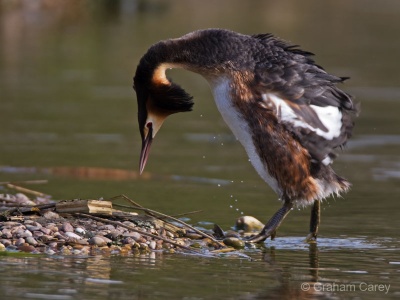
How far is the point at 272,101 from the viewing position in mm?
9766

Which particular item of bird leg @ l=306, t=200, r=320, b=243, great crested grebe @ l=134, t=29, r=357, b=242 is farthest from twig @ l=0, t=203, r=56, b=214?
bird leg @ l=306, t=200, r=320, b=243

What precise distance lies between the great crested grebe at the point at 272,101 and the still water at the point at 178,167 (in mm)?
593

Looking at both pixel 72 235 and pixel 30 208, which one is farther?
pixel 30 208

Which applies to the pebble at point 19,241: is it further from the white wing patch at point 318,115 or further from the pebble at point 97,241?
the white wing patch at point 318,115

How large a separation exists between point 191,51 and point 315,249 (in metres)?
2.12

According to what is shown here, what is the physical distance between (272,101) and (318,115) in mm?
453

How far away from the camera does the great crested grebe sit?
32.0 ft

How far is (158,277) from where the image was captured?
805 centimetres

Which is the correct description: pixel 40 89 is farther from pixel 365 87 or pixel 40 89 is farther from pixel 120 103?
pixel 365 87

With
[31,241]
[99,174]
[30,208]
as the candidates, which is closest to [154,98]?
[30,208]

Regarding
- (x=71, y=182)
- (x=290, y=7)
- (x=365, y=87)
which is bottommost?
(x=71, y=182)

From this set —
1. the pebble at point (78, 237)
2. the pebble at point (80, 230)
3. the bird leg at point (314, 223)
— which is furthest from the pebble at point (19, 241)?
the bird leg at point (314, 223)

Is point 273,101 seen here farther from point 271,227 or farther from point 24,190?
point 24,190

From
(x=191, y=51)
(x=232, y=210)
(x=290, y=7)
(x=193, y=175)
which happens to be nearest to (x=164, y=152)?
(x=193, y=175)
